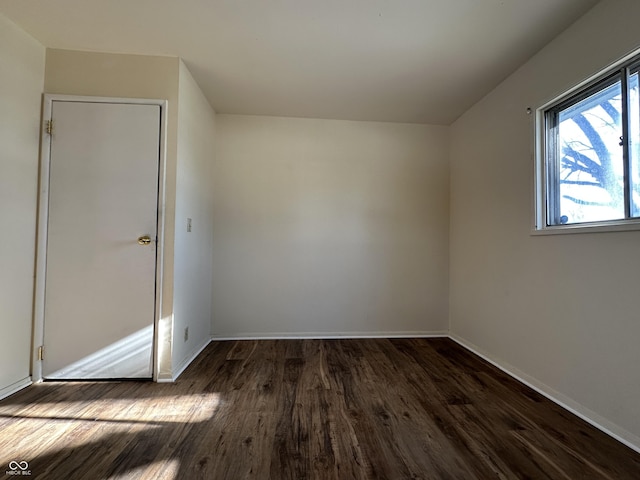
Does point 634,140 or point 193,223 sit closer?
point 634,140

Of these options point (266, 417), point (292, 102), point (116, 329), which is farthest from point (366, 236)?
point (116, 329)

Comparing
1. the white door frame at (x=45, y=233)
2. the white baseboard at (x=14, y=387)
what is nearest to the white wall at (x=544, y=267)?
the white door frame at (x=45, y=233)

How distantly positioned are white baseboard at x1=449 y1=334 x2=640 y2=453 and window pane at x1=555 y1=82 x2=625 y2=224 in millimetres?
1171

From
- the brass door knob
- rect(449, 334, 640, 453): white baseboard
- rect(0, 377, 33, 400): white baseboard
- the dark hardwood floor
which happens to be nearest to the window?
rect(449, 334, 640, 453): white baseboard

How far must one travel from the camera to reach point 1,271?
1946mm

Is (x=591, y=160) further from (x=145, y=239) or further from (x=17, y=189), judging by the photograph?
(x=17, y=189)

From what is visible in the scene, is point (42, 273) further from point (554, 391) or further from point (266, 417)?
point (554, 391)

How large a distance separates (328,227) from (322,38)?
1.86m

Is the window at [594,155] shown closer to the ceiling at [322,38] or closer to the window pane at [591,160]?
the window pane at [591,160]

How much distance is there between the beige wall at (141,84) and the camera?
2.23 meters

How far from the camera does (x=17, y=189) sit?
80.0 inches
